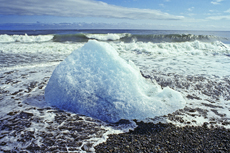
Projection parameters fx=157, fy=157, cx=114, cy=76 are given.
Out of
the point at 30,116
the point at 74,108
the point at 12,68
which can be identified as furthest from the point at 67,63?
the point at 12,68

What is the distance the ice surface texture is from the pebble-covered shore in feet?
1.20

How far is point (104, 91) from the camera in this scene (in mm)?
3152

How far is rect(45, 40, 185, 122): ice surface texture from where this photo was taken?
299 cm

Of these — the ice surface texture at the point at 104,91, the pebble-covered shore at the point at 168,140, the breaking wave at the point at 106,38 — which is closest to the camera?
the pebble-covered shore at the point at 168,140

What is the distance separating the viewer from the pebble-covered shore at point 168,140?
7.37 ft

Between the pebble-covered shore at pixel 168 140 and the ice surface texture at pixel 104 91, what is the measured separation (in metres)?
0.37

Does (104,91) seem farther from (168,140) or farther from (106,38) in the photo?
(106,38)

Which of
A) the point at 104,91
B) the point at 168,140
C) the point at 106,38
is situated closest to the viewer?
the point at 168,140

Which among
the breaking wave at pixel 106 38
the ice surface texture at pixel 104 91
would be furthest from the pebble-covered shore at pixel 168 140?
the breaking wave at pixel 106 38

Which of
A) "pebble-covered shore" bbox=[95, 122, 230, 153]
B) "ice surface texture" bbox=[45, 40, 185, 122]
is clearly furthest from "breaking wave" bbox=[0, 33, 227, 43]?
"pebble-covered shore" bbox=[95, 122, 230, 153]

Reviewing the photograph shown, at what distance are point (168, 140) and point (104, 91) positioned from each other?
1.44 meters

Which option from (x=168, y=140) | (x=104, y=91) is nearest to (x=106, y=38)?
(x=104, y=91)

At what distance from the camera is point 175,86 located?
473cm

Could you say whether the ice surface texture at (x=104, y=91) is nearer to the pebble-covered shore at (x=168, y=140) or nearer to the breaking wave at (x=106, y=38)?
the pebble-covered shore at (x=168, y=140)
